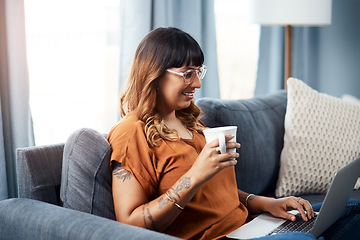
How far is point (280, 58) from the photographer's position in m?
3.46

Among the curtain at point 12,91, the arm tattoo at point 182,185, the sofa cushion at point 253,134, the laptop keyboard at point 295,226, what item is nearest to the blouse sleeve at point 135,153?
the arm tattoo at point 182,185

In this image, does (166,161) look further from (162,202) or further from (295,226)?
(295,226)

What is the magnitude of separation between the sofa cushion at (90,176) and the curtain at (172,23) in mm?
761

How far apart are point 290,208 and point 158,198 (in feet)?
1.60

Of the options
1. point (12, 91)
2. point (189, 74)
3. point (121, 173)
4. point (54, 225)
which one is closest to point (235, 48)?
point (12, 91)

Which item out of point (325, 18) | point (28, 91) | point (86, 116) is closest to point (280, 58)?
point (325, 18)

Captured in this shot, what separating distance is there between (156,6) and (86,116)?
727 millimetres

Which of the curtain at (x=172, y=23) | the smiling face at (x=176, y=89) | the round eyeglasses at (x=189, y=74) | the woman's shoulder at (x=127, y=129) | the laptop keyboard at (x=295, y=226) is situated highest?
the curtain at (x=172, y=23)

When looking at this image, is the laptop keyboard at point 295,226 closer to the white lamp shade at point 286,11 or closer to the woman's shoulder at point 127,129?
the woman's shoulder at point 127,129

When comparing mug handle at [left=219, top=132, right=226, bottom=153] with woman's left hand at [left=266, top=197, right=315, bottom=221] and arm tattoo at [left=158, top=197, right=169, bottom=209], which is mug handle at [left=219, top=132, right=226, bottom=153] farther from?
woman's left hand at [left=266, top=197, right=315, bottom=221]

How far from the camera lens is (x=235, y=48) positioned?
332 centimetres

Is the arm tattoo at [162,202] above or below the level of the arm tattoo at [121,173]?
below

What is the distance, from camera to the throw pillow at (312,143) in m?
2.07

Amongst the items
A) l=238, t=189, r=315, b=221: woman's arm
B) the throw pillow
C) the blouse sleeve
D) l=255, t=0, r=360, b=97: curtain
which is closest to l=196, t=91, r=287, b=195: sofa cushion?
the throw pillow
